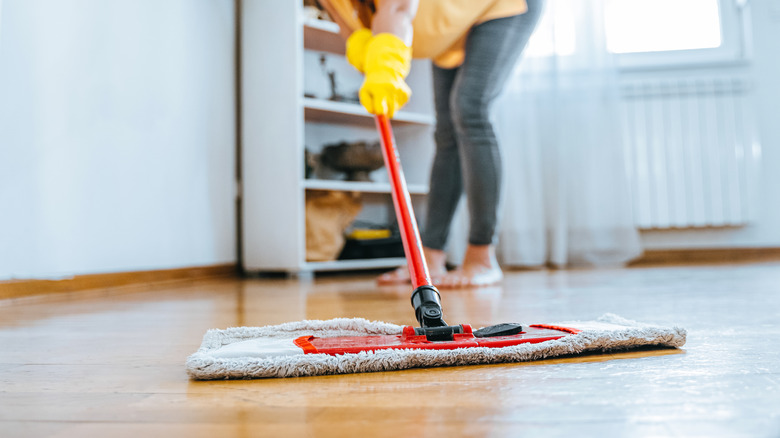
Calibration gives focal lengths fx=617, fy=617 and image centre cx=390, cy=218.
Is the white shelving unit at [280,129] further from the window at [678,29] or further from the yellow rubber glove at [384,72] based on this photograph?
the yellow rubber glove at [384,72]

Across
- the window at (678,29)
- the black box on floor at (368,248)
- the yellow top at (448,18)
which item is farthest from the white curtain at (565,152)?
the yellow top at (448,18)

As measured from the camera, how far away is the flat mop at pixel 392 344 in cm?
49

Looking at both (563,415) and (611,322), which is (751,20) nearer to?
(611,322)

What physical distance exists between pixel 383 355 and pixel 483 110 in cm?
106

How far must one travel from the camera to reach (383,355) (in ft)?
1.65

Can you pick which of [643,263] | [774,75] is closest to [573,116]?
[643,263]

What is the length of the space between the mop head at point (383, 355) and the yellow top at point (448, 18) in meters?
0.94

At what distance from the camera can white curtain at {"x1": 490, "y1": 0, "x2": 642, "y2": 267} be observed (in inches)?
92.4

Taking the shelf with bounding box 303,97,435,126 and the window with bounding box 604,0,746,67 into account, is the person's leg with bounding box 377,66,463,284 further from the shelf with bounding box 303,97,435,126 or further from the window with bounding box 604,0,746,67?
the window with bounding box 604,0,746,67

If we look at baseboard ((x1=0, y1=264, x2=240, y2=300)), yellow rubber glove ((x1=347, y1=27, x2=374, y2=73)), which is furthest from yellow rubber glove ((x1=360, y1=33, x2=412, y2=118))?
baseboard ((x1=0, y1=264, x2=240, y2=300))

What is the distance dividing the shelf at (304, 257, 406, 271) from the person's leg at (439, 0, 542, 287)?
2.23 ft

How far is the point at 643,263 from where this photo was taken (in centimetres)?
240

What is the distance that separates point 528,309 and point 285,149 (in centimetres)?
133

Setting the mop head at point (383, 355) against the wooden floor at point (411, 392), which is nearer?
the wooden floor at point (411, 392)
